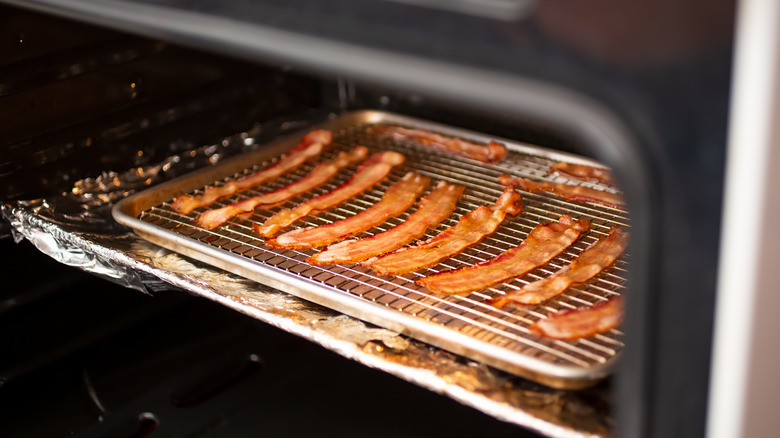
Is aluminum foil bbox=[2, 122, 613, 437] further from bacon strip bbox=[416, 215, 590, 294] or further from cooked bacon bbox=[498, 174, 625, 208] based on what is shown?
cooked bacon bbox=[498, 174, 625, 208]

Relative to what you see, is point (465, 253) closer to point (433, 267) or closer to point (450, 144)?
point (433, 267)

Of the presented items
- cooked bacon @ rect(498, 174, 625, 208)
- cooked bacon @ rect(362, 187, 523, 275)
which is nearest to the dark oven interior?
cooked bacon @ rect(498, 174, 625, 208)

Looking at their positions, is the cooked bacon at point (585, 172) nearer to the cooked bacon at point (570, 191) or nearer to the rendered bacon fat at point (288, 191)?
the cooked bacon at point (570, 191)

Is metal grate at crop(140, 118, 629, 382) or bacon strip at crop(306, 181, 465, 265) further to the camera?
bacon strip at crop(306, 181, 465, 265)

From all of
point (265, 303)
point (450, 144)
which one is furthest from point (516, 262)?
point (450, 144)

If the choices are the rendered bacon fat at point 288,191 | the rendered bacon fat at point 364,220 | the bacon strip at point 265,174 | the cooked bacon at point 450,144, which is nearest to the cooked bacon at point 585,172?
the cooked bacon at point 450,144

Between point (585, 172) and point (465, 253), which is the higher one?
point (585, 172)
